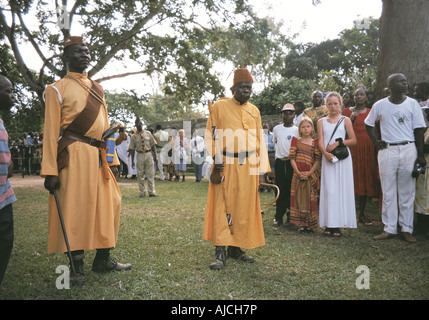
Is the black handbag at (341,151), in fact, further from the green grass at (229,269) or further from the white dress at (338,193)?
the green grass at (229,269)

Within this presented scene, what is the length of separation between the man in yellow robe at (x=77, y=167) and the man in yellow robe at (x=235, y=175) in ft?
4.14

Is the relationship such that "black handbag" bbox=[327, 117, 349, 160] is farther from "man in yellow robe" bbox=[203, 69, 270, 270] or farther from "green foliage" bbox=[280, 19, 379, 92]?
"green foliage" bbox=[280, 19, 379, 92]

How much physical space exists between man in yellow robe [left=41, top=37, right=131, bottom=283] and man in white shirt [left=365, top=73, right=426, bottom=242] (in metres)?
4.22

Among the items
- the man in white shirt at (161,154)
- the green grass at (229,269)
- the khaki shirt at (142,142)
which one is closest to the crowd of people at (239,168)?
the green grass at (229,269)

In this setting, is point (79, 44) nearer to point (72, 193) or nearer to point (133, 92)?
point (72, 193)

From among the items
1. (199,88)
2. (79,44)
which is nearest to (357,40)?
(199,88)

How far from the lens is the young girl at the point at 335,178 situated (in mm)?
5797

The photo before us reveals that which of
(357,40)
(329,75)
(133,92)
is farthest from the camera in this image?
(357,40)

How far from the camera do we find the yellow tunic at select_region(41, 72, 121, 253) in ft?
11.6

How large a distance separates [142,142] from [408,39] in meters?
7.71

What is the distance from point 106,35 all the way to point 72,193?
917 centimetres

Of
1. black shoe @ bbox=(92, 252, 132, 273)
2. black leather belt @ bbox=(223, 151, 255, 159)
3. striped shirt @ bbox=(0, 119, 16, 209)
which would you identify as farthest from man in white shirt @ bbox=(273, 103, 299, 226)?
striped shirt @ bbox=(0, 119, 16, 209)

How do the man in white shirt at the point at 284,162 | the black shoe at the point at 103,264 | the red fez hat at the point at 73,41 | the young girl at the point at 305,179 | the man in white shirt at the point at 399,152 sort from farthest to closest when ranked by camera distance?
the man in white shirt at the point at 284,162 → the young girl at the point at 305,179 → the man in white shirt at the point at 399,152 → the black shoe at the point at 103,264 → the red fez hat at the point at 73,41

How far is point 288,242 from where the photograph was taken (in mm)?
5496
